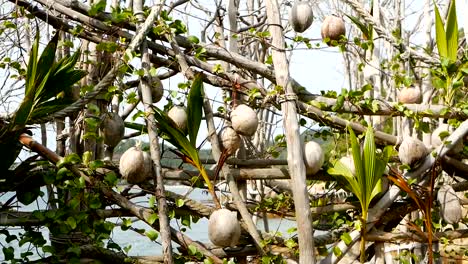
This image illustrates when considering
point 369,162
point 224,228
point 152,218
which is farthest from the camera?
point 369,162

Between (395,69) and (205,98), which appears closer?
(205,98)

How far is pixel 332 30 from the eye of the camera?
238cm

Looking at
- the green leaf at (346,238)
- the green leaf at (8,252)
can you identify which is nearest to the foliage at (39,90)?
the green leaf at (8,252)

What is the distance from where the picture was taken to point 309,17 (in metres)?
2.13

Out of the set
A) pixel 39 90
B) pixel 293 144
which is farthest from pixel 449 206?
pixel 39 90

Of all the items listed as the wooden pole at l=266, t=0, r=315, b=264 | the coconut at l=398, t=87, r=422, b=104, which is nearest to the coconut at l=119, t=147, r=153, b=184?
the wooden pole at l=266, t=0, r=315, b=264

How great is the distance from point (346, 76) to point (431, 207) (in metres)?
4.77

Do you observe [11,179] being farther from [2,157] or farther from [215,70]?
[215,70]

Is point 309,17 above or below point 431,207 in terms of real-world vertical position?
above

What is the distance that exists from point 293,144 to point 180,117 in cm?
41

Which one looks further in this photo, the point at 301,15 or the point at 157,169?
the point at 301,15

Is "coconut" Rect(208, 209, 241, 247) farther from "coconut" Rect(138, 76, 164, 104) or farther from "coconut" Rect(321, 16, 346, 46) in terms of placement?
"coconut" Rect(321, 16, 346, 46)

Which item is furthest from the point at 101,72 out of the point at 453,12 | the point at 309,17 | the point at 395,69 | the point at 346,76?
the point at 346,76

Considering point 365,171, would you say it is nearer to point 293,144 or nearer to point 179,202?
point 293,144
